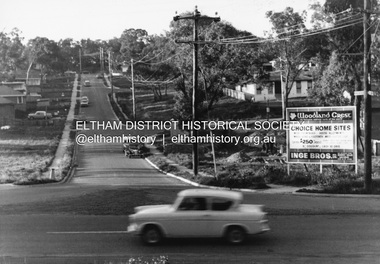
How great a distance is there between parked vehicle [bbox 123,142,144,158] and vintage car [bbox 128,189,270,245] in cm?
1739

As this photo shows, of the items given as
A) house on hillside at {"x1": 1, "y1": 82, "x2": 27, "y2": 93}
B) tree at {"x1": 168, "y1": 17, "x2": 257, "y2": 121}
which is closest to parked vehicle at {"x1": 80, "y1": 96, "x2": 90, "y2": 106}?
tree at {"x1": 168, "y1": 17, "x2": 257, "y2": 121}

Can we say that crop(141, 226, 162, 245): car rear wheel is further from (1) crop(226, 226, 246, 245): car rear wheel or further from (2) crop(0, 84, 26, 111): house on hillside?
(2) crop(0, 84, 26, 111): house on hillside

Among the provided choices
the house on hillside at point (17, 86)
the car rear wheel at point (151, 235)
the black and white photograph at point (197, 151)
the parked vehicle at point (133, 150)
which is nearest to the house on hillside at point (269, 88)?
the black and white photograph at point (197, 151)

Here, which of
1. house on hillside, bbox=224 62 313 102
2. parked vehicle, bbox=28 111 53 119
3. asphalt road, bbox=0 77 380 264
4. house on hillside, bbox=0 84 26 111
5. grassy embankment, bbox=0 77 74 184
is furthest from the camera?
house on hillside, bbox=0 84 26 111

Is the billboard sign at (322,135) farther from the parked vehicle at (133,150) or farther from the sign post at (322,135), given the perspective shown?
the parked vehicle at (133,150)

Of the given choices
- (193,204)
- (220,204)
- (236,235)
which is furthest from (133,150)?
(236,235)

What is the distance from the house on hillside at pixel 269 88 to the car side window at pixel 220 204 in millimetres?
25836

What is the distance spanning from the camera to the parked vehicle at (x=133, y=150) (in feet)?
95.8

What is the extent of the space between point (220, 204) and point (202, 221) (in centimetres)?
58

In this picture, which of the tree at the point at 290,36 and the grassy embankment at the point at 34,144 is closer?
the grassy embankment at the point at 34,144

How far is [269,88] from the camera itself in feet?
156

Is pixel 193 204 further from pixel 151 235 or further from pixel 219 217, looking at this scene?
pixel 151 235

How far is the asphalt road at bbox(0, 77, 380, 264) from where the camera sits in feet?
35.0

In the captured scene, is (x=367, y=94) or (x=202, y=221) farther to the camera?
(x=367, y=94)
